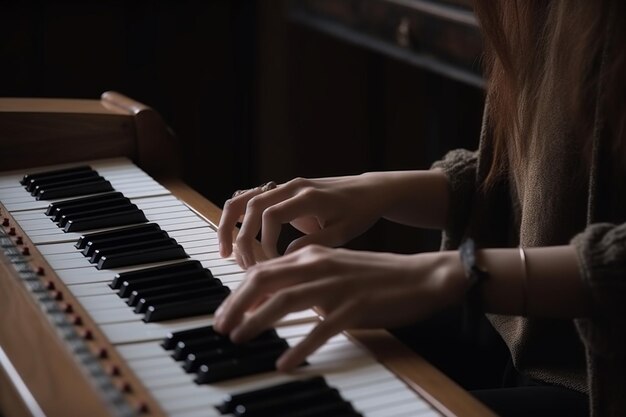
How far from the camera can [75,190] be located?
159 cm

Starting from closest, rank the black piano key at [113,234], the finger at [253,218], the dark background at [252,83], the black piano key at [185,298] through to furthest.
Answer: the black piano key at [185,298]
the finger at [253,218]
the black piano key at [113,234]
the dark background at [252,83]

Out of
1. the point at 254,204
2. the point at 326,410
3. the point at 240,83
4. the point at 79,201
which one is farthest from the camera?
the point at 240,83

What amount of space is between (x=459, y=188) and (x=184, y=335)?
0.61m

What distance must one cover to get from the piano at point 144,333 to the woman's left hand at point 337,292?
3 centimetres

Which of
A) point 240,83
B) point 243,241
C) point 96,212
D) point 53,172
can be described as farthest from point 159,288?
point 240,83

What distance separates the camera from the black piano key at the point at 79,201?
1508 millimetres

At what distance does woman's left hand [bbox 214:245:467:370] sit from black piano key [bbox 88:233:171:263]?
30cm

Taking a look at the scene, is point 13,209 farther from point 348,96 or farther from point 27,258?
point 348,96

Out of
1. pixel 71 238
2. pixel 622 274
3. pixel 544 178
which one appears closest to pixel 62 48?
pixel 71 238

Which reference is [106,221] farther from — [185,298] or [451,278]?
[451,278]

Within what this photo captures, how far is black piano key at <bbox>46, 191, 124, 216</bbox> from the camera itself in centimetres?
151

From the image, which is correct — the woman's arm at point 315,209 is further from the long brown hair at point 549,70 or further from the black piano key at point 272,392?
the black piano key at point 272,392

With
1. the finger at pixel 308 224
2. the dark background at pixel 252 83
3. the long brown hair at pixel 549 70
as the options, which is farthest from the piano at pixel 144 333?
the dark background at pixel 252 83

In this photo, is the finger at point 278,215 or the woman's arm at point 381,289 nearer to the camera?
the woman's arm at point 381,289
